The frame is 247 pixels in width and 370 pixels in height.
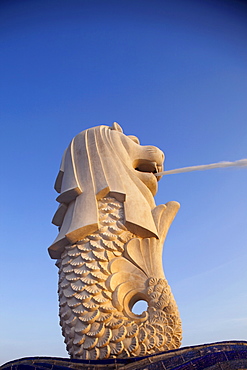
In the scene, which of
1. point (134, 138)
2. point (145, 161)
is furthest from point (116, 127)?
point (145, 161)

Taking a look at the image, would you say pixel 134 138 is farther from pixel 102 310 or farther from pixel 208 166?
pixel 102 310

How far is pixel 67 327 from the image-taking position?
6195 millimetres

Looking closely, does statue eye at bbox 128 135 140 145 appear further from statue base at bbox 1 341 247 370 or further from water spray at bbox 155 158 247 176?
statue base at bbox 1 341 247 370

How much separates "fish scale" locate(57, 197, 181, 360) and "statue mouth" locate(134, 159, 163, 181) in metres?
1.69

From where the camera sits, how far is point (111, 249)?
21.3 feet

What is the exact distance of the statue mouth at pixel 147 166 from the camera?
7.97 metres

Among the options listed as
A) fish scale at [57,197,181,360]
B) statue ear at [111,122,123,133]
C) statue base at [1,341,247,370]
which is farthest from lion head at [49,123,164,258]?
statue base at [1,341,247,370]

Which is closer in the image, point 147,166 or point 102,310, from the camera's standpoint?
point 102,310

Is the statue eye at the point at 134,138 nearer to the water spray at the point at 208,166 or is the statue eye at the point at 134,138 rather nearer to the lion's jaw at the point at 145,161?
the lion's jaw at the point at 145,161

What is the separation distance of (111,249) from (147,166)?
7.40 feet

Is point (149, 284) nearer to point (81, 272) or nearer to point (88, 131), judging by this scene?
point (81, 272)

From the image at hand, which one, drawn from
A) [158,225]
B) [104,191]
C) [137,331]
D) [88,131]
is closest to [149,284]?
[137,331]

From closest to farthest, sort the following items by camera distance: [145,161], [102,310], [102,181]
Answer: [102,310] → [102,181] → [145,161]

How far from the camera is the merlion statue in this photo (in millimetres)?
5855
